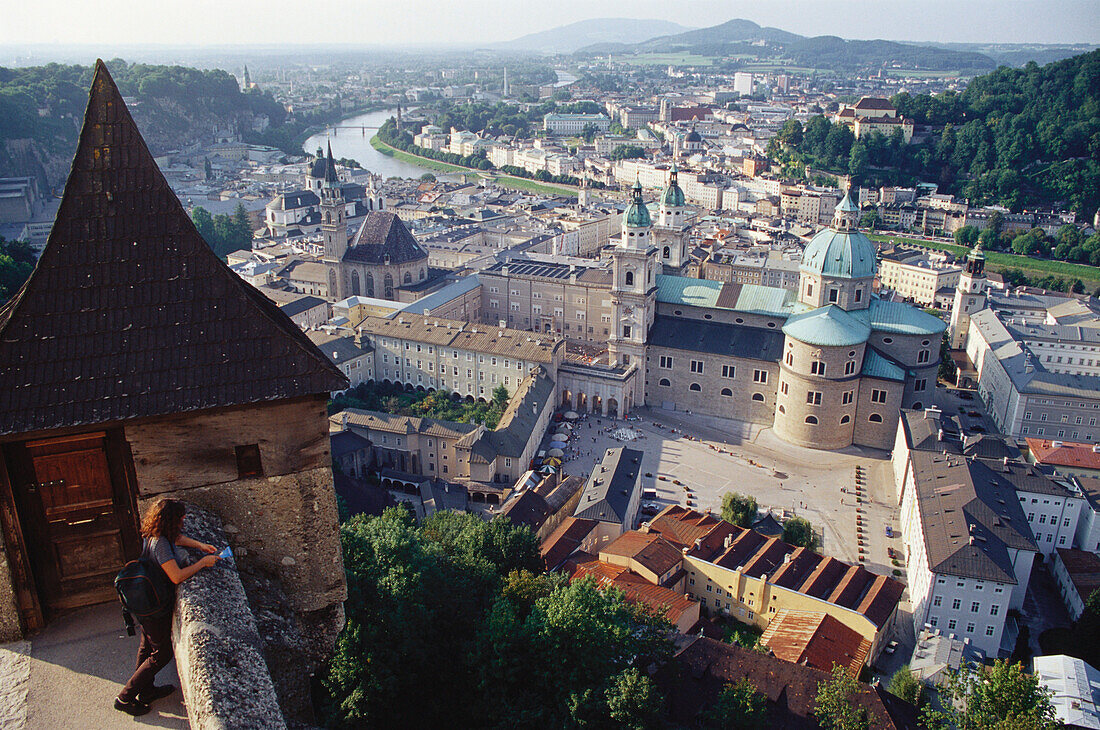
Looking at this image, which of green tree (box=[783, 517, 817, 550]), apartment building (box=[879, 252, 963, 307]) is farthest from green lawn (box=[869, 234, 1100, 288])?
green tree (box=[783, 517, 817, 550])

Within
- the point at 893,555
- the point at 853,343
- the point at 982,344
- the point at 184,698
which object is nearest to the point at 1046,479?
the point at 893,555

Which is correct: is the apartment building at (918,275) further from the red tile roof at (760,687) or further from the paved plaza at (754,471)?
the red tile roof at (760,687)

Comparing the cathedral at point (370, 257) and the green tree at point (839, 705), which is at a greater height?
the cathedral at point (370, 257)

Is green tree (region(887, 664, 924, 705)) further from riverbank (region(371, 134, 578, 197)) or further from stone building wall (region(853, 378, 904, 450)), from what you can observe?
riverbank (region(371, 134, 578, 197))

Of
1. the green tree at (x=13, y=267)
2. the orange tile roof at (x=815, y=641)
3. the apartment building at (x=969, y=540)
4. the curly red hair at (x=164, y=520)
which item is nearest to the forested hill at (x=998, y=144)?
the apartment building at (x=969, y=540)

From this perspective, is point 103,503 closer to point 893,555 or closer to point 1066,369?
point 893,555

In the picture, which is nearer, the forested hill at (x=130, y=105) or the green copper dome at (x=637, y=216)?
the green copper dome at (x=637, y=216)
